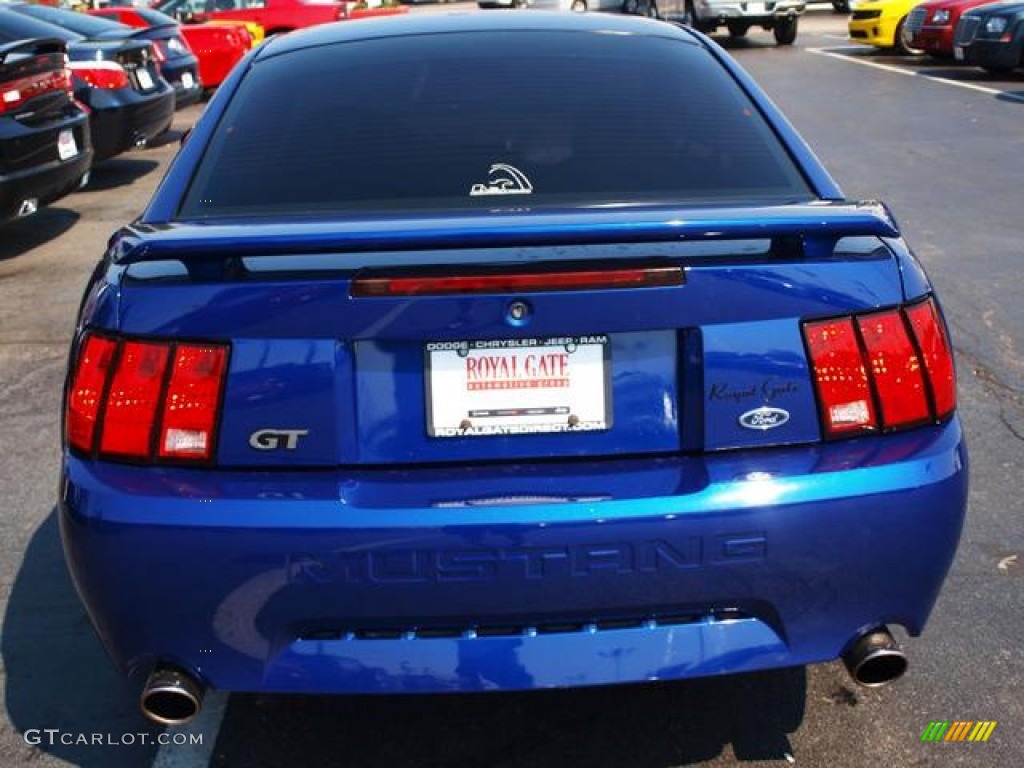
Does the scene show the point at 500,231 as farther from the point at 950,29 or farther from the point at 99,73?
the point at 950,29

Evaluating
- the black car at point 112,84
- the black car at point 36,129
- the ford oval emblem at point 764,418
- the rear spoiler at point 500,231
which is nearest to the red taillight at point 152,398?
the rear spoiler at point 500,231

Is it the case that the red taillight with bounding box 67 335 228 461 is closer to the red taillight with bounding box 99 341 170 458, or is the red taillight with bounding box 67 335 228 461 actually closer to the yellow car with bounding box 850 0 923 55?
the red taillight with bounding box 99 341 170 458

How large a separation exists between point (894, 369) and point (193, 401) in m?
1.47

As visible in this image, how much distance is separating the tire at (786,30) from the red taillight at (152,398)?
73.3ft

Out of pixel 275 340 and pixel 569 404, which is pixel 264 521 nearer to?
pixel 275 340

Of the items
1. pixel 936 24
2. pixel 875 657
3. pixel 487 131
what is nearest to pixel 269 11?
pixel 936 24

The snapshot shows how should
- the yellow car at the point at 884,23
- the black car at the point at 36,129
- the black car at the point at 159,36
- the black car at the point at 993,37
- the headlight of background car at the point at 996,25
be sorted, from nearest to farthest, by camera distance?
the black car at the point at 36,129 < the black car at the point at 159,36 < the black car at the point at 993,37 < the headlight of background car at the point at 996,25 < the yellow car at the point at 884,23

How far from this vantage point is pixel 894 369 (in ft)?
8.51

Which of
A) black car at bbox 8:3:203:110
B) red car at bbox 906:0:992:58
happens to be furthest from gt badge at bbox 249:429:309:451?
red car at bbox 906:0:992:58

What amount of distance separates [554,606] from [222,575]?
0.66m

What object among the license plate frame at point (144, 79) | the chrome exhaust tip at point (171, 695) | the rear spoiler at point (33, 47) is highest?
the rear spoiler at point (33, 47)

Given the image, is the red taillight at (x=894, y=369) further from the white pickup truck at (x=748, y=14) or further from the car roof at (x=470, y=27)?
the white pickup truck at (x=748, y=14)

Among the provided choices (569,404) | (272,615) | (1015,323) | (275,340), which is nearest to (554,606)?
(569,404)

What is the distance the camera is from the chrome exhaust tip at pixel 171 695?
2.54 meters
